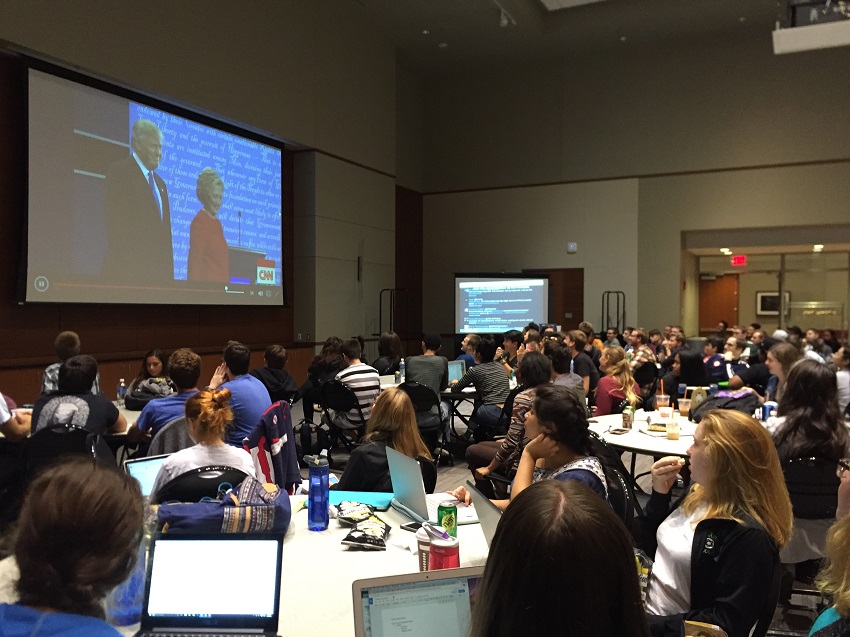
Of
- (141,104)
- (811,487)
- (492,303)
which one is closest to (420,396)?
(811,487)

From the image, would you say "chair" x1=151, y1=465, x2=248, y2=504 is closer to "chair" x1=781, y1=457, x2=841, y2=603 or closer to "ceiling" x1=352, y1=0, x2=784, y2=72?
"chair" x1=781, y1=457, x2=841, y2=603

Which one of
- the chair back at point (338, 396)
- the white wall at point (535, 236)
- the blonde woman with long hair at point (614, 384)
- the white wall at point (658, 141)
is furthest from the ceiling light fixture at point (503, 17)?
the chair back at point (338, 396)

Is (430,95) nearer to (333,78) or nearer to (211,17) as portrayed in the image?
(333,78)

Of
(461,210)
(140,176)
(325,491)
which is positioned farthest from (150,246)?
(461,210)

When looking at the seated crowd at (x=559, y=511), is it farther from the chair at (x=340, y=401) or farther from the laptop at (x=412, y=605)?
the chair at (x=340, y=401)

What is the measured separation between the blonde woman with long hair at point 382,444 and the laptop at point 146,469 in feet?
2.60

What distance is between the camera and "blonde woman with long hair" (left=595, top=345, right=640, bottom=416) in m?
5.28

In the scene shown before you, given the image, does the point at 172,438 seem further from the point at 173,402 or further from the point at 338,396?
the point at 338,396

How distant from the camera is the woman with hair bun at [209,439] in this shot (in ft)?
8.51

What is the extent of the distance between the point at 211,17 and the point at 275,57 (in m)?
1.23

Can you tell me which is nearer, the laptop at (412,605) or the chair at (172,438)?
the laptop at (412,605)

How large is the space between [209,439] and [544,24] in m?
11.5

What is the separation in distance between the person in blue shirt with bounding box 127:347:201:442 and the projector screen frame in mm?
3459

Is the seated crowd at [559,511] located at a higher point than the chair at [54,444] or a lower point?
higher
